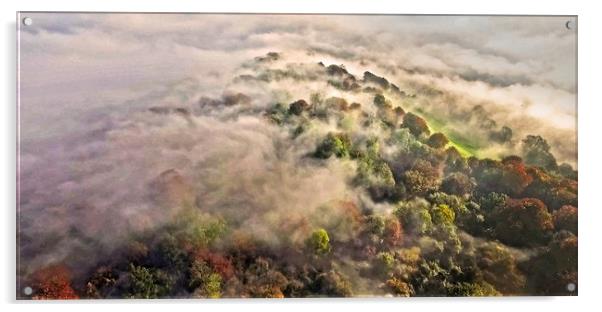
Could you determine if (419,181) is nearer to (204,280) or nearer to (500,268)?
(500,268)

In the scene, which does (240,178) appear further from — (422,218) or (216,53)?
(422,218)

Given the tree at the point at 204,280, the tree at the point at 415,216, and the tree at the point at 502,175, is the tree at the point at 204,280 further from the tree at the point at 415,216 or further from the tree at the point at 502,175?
the tree at the point at 502,175

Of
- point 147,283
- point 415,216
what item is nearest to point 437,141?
point 415,216

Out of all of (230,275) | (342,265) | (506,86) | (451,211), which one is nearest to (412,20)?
(506,86)

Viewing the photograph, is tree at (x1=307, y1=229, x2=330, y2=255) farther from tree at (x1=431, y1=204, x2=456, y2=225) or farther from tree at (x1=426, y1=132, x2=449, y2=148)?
tree at (x1=426, y1=132, x2=449, y2=148)

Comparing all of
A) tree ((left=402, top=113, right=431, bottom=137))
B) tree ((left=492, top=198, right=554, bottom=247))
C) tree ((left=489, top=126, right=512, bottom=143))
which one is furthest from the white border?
tree ((left=402, top=113, right=431, bottom=137))

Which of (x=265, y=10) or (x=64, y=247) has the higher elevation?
(x=265, y=10)

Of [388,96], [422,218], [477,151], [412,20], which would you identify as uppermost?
[412,20]
